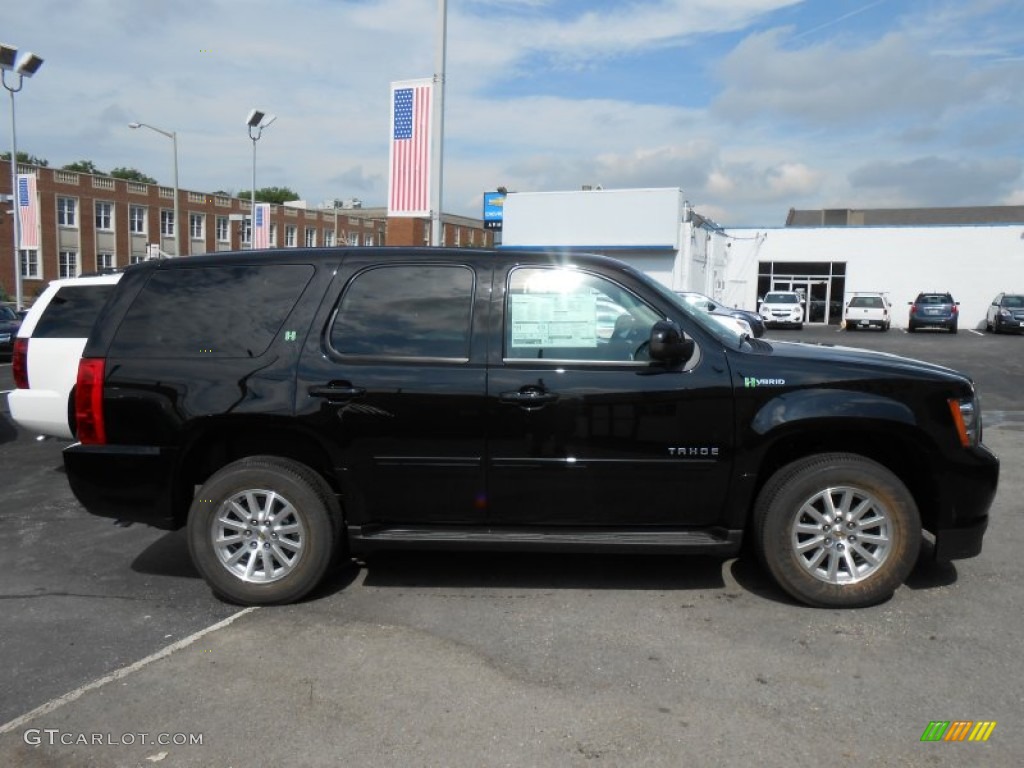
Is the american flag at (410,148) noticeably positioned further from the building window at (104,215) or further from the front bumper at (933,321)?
the building window at (104,215)

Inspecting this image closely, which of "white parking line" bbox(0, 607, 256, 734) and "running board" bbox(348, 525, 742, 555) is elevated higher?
"running board" bbox(348, 525, 742, 555)

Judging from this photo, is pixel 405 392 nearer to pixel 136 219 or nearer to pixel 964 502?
pixel 964 502

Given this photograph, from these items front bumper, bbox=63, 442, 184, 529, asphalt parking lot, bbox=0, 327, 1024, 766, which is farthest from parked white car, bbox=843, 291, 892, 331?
front bumper, bbox=63, 442, 184, 529

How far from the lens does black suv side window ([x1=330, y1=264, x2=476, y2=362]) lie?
450cm

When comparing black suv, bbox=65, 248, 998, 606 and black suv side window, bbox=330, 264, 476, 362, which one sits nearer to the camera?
black suv, bbox=65, 248, 998, 606

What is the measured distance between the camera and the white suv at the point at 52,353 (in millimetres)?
7453

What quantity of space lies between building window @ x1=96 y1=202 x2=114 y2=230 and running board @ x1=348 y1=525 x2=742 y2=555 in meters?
60.8

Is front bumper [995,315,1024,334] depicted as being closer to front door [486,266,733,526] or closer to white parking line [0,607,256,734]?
front door [486,266,733,526]

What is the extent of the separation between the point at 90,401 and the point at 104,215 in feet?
198

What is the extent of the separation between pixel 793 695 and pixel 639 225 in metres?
30.7

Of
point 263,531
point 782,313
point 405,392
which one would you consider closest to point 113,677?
point 263,531

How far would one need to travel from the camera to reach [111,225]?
58438 mm

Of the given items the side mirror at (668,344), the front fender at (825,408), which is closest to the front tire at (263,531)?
the side mirror at (668,344)

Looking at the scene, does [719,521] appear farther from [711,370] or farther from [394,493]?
[394,493]
